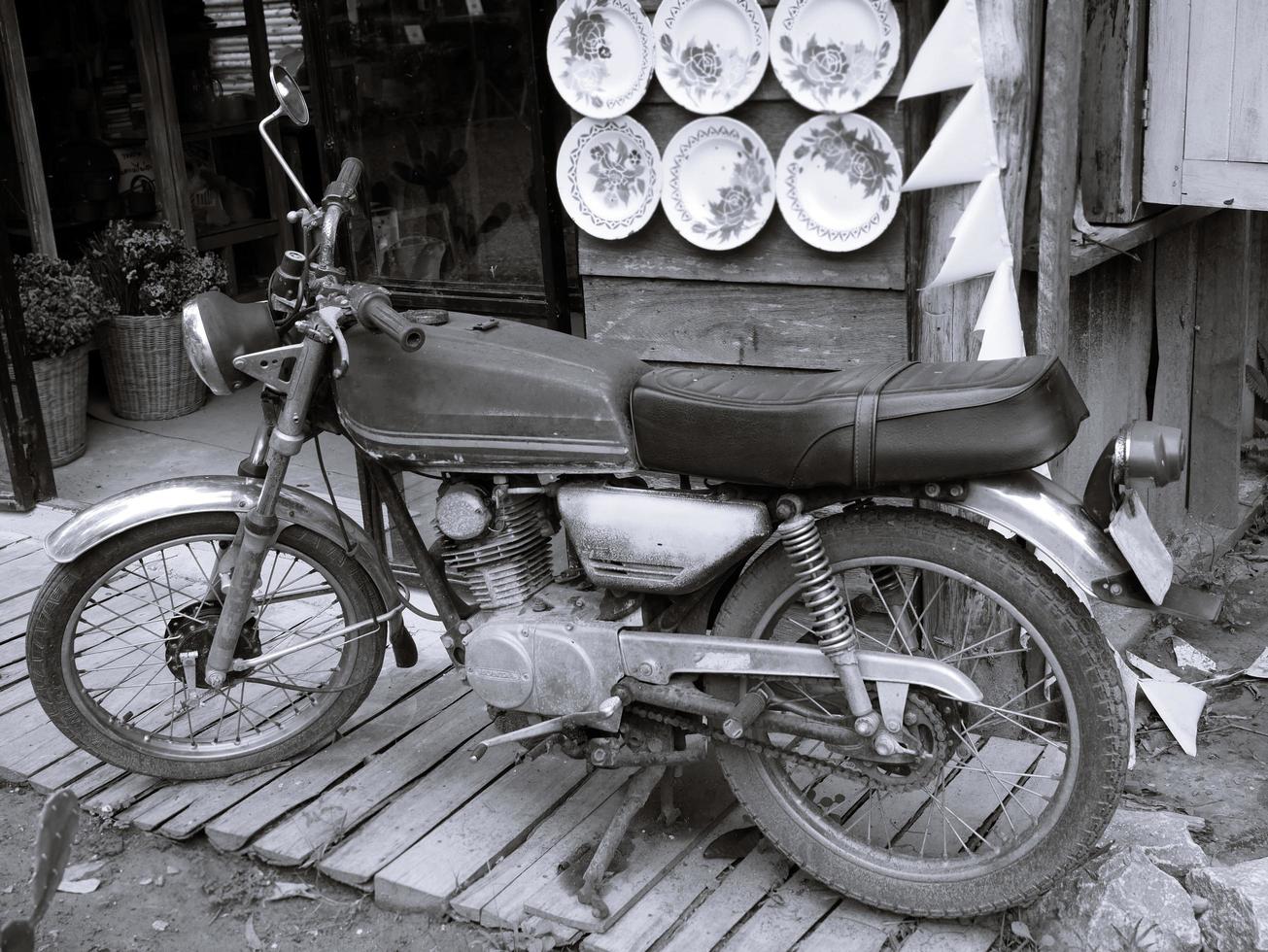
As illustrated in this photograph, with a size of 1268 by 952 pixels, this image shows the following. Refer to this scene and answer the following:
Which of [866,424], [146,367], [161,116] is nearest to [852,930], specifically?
[866,424]

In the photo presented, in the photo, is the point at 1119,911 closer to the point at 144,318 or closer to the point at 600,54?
the point at 600,54

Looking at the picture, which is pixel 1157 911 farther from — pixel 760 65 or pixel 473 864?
pixel 760 65

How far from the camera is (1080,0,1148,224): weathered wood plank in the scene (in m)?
3.01

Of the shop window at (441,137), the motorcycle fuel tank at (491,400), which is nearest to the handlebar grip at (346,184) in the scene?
the motorcycle fuel tank at (491,400)

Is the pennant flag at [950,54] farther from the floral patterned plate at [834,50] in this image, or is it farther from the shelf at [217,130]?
the shelf at [217,130]

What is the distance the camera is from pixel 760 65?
288 cm

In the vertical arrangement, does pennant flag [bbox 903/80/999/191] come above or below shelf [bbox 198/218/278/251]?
above

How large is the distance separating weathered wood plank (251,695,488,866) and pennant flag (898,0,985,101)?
5.65ft

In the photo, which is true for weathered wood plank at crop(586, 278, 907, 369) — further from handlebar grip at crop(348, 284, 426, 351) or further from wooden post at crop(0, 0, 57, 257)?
wooden post at crop(0, 0, 57, 257)

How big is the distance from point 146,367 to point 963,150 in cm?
384

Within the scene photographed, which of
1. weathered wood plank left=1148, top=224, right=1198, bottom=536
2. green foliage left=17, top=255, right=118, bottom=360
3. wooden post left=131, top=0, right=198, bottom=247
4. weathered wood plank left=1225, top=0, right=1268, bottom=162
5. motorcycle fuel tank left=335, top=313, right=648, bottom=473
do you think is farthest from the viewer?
wooden post left=131, top=0, right=198, bottom=247

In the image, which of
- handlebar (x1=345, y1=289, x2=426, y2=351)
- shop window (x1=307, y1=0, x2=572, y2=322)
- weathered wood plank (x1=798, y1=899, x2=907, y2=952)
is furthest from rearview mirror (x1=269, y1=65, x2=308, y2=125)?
weathered wood plank (x1=798, y1=899, x2=907, y2=952)

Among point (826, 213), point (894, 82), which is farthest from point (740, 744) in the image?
point (894, 82)

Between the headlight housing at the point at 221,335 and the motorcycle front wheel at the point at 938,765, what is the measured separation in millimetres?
1052
